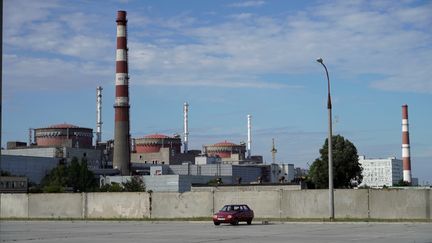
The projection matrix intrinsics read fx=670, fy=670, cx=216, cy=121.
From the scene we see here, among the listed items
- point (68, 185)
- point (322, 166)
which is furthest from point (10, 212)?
point (68, 185)

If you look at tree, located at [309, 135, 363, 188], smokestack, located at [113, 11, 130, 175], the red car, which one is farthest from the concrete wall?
smokestack, located at [113, 11, 130, 175]

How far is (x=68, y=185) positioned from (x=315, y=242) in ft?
358

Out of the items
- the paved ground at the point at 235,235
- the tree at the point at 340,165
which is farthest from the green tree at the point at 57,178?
the paved ground at the point at 235,235

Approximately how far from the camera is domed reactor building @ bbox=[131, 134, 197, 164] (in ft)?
588

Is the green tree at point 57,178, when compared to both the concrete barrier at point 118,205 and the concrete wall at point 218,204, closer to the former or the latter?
the concrete wall at point 218,204

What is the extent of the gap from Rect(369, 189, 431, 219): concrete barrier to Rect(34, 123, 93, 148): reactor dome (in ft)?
431

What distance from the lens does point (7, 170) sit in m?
132

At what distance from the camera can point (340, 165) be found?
9938 centimetres

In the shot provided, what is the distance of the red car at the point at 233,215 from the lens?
123 ft

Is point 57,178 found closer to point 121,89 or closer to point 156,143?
point 121,89

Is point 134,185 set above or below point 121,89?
below

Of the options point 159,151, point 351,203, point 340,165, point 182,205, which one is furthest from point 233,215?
point 159,151

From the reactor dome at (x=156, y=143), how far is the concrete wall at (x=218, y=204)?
13183 centimetres

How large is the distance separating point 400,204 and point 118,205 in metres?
21.2
